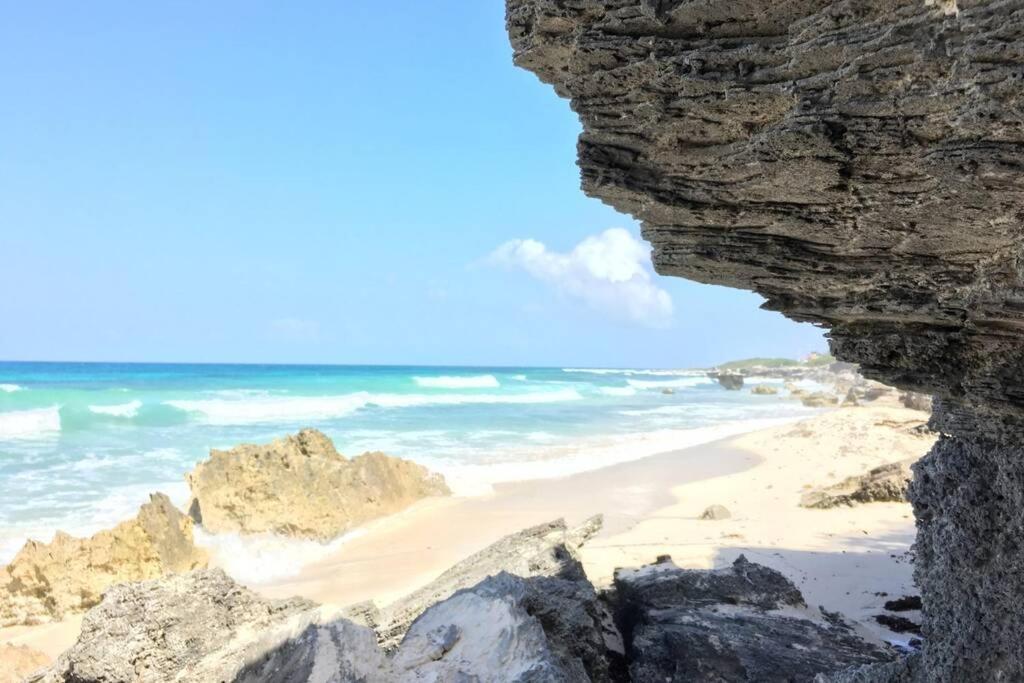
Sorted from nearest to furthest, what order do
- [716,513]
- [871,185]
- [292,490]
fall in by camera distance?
[871,185]
[716,513]
[292,490]

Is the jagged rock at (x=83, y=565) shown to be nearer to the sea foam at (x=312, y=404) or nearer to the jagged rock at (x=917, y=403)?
the sea foam at (x=312, y=404)

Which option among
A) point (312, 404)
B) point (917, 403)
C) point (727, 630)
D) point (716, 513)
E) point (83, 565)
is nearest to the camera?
point (727, 630)

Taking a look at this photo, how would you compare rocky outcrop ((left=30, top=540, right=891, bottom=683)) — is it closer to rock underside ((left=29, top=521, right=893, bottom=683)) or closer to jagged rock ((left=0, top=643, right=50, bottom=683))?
rock underside ((left=29, top=521, right=893, bottom=683))

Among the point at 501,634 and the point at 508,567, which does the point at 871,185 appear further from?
the point at 508,567

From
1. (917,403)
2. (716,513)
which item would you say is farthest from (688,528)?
(917,403)

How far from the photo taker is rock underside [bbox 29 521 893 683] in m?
4.18

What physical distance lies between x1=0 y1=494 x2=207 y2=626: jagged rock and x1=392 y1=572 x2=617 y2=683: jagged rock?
5870mm

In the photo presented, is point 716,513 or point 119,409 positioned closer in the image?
point 716,513

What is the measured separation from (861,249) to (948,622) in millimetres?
2371

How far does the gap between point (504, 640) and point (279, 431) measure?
25.9 meters

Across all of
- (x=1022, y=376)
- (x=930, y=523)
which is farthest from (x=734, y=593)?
(x=1022, y=376)

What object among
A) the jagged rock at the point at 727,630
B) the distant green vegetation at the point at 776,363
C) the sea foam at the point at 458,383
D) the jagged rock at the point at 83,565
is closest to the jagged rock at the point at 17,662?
the jagged rock at the point at 83,565

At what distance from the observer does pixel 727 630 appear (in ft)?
18.0

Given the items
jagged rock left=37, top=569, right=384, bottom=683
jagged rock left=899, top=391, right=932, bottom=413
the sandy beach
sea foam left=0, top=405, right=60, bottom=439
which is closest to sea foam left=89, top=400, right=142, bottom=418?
sea foam left=0, top=405, right=60, bottom=439
